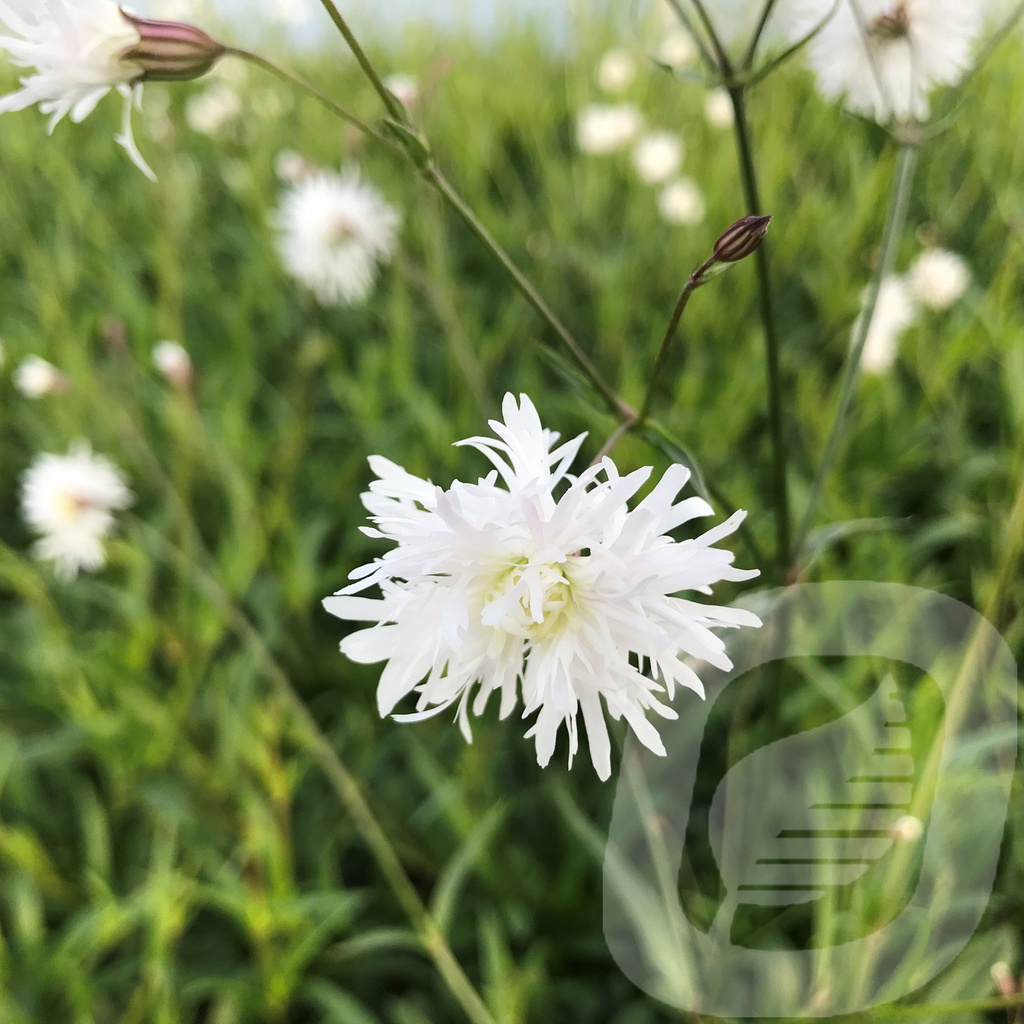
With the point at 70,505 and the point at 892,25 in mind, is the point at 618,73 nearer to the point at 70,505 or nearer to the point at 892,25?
the point at 892,25

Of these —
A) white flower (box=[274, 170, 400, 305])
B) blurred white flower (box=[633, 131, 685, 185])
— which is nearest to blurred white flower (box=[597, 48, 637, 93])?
blurred white flower (box=[633, 131, 685, 185])

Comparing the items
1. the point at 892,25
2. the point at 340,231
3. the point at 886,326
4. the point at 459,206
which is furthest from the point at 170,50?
the point at 886,326

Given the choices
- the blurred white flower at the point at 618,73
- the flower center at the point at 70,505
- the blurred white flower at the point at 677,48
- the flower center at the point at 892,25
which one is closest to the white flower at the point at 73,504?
the flower center at the point at 70,505

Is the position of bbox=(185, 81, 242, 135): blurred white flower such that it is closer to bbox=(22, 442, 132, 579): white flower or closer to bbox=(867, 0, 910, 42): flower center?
bbox=(22, 442, 132, 579): white flower

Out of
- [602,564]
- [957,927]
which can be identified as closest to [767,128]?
[957,927]

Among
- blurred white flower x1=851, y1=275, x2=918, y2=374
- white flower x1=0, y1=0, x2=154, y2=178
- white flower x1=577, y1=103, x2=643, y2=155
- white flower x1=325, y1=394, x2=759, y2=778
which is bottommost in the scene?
white flower x1=325, y1=394, x2=759, y2=778

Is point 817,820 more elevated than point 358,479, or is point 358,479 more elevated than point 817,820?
point 358,479

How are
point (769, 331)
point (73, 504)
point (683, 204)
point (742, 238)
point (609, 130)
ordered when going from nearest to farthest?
1. point (742, 238)
2. point (769, 331)
3. point (73, 504)
4. point (683, 204)
5. point (609, 130)
